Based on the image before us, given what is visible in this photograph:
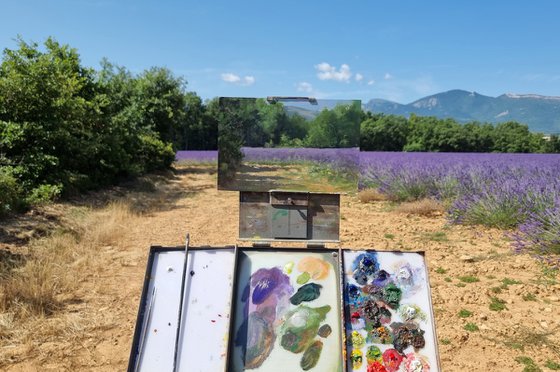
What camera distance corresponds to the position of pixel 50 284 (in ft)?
16.5

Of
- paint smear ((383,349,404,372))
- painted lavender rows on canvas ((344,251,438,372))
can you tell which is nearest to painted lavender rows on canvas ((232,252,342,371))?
painted lavender rows on canvas ((344,251,438,372))

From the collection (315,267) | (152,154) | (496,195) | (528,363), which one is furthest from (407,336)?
(152,154)

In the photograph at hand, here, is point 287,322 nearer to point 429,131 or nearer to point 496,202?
point 496,202

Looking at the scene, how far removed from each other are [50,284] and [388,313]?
3911 millimetres

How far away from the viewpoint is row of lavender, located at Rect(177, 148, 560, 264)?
4094 millimetres

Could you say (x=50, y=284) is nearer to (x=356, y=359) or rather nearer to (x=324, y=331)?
(x=324, y=331)

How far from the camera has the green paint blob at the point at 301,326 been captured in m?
2.86

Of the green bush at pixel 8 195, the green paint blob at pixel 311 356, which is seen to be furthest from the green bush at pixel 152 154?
the green paint blob at pixel 311 356

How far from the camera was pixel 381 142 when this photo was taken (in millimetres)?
57875

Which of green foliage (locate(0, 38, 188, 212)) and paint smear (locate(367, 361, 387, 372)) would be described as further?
green foliage (locate(0, 38, 188, 212))

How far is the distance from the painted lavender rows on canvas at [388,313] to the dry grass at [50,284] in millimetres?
2744

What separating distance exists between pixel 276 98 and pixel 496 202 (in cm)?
656

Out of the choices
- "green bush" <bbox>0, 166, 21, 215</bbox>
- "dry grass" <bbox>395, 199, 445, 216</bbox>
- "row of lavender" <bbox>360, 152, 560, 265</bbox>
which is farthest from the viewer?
"dry grass" <bbox>395, 199, 445, 216</bbox>

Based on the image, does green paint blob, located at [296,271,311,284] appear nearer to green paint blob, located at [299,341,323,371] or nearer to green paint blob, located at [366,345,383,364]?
green paint blob, located at [299,341,323,371]
